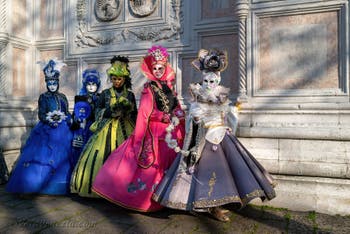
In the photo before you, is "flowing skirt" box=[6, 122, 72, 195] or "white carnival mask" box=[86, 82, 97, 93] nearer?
"flowing skirt" box=[6, 122, 72, 195]

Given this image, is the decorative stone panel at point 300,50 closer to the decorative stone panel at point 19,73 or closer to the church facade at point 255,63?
the church facade at point 255,63

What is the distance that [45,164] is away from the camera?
5059 millimetres

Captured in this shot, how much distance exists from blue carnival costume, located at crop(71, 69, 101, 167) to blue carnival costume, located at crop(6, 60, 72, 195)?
11cm

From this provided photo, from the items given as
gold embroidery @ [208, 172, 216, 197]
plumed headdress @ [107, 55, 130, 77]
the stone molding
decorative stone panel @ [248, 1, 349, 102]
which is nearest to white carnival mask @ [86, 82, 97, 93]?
plumed headdress @ [107, 55, 130, 77]

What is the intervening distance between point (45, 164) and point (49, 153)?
0.18 metres

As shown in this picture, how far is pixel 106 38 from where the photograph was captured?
6.77 meters

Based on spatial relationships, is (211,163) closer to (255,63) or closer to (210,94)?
(210,94)

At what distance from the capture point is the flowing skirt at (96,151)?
4.70 meters

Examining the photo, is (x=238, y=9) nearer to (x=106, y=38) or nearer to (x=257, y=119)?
(x=257, y=119)

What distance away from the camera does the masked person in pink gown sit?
13.5ft

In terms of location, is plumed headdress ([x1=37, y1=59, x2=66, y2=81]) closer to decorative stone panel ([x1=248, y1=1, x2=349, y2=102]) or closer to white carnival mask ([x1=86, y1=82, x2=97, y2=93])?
white carnival mask ([x1=86, y1=82, x2=97, y2=93])

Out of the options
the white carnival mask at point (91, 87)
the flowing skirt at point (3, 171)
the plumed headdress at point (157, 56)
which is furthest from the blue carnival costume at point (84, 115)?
the flowing skirt at point (3, 171)

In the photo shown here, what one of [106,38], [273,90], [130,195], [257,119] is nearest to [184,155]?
[130,195]

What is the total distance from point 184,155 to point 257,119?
61.8 inches
